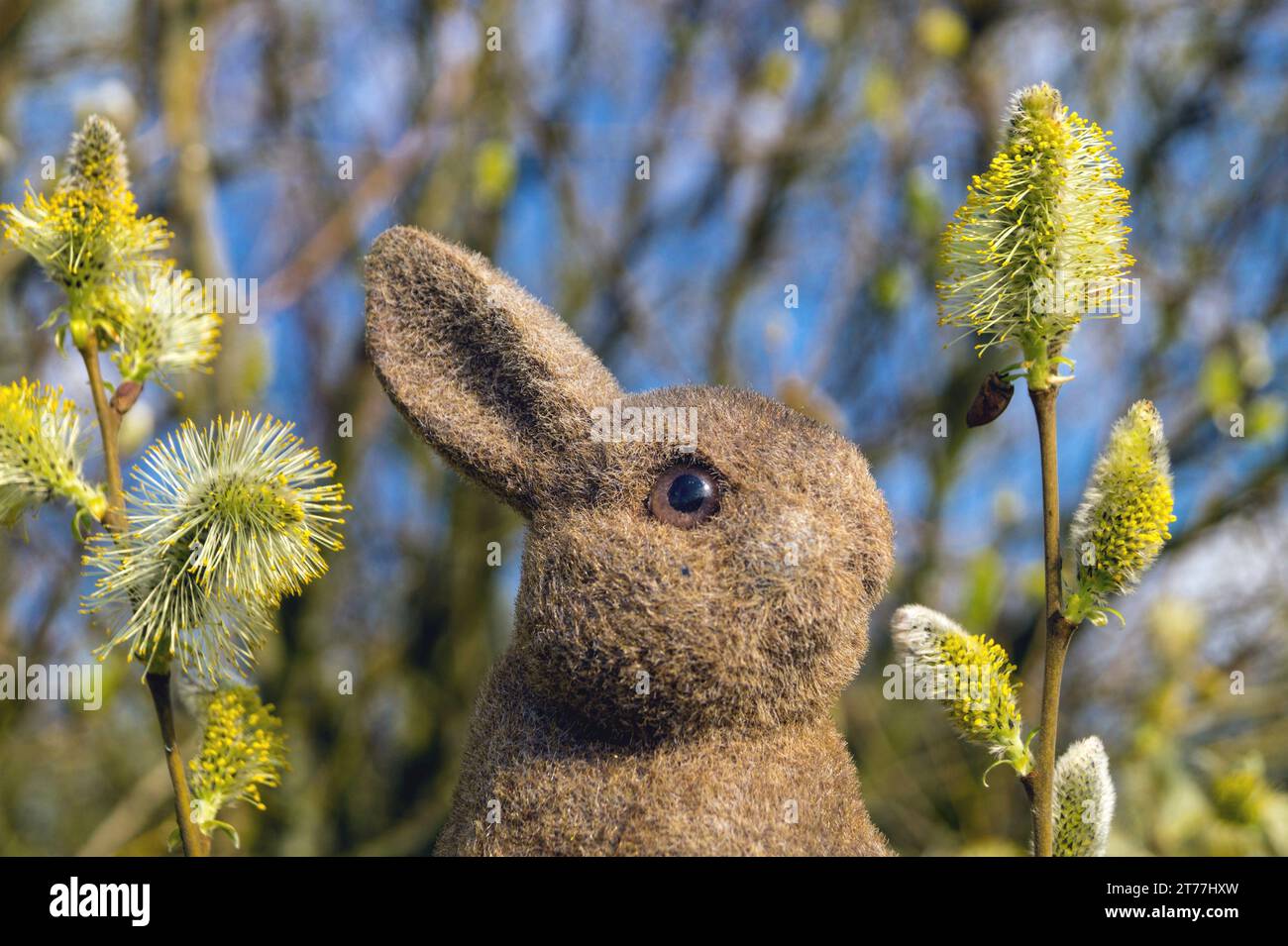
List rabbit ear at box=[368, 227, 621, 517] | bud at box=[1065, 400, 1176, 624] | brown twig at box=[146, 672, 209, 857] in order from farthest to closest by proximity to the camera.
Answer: rabbit ear at box=[368, 227, 621, 517]
brown twig at box=[146, 672, 209, 857]
bud at box=[1065, 400, 1176, 624]

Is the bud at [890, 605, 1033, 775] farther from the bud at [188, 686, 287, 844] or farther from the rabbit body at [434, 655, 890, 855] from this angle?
the bud at [188, 686, 287, 844]

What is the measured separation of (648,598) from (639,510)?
0.15 m

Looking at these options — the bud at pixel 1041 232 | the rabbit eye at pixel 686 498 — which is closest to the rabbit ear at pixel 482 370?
the rabbit eye at pixel 686 498

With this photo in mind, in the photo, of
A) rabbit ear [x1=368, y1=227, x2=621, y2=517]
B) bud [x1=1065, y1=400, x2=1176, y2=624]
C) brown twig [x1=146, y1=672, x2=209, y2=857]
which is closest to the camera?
bud [x1=1065, y1=400, x2=1176, y2=624]

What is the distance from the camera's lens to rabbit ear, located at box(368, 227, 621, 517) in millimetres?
1670

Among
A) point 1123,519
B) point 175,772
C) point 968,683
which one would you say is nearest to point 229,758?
point 175,772

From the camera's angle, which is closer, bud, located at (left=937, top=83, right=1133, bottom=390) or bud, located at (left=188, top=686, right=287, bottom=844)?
bud, located at (left=937, top=83, right=1133, bottom=390)

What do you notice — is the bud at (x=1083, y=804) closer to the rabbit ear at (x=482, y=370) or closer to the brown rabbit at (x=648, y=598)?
the brown rabbit at (x=648, y=598)

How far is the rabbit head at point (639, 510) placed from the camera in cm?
151

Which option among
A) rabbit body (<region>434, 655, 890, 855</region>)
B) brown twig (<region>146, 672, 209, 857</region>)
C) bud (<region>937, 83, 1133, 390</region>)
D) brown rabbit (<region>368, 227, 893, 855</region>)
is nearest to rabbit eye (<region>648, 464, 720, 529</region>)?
brown rabbit (<region>368, 227, 893, 855</region>)

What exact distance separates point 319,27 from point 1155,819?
16.4ft

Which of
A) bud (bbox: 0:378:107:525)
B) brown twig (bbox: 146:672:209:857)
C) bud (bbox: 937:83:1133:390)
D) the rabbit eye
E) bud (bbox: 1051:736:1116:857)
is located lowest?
bud (bbox: 1051:736:1116:857)

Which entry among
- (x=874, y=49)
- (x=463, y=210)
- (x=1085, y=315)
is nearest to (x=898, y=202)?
(x=874, y=49)
